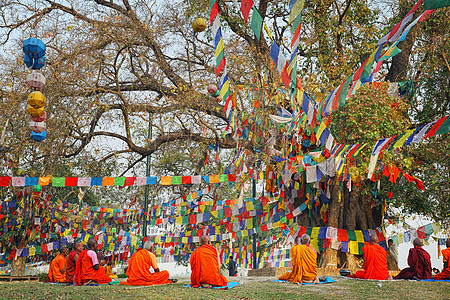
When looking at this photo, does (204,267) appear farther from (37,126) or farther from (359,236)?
(359,236)

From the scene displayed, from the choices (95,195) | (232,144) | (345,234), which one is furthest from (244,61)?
(95,195)

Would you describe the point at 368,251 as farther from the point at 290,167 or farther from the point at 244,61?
the point at 244,61

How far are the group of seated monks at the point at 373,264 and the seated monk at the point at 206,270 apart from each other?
6.14ft

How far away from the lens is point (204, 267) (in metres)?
8.42

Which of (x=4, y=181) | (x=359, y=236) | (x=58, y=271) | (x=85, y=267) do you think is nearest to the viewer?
(x=85, y=267)

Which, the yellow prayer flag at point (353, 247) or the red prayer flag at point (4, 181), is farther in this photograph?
the yellow prayer flag at point (353, 247)

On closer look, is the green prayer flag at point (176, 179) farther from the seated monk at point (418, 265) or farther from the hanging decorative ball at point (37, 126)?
the seated monk at point (418, 265)


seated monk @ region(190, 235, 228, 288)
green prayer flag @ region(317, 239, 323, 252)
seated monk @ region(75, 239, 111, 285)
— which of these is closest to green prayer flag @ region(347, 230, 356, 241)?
green prayer flag @ region(317, 239, 323, 252)

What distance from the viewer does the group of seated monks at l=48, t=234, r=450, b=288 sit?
8.46 metres

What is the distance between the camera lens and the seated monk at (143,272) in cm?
886

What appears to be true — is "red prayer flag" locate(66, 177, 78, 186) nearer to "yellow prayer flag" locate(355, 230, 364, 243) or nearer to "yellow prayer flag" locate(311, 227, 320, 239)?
"yellow prayer flag" locate(311, 227, 320, 239)

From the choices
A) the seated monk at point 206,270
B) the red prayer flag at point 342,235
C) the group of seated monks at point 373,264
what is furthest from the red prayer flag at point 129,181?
the red prayer flag at point 342,235

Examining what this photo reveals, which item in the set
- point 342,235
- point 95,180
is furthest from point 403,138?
point 95,180

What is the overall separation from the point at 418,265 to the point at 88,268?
24.9 feet
